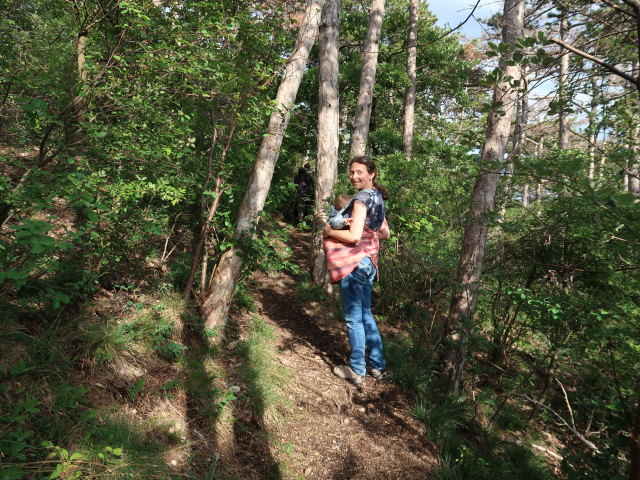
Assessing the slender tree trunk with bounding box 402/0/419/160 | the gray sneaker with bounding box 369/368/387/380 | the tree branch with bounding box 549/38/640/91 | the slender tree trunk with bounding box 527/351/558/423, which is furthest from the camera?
the slender tree trunk with bounding box 402/0/419/160

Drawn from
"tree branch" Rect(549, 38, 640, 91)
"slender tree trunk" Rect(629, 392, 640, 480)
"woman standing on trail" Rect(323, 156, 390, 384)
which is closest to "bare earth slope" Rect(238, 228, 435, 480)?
"woman standing on trail" Rect(323, 156, 390, 384)

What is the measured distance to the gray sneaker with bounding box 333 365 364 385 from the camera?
3.48 metres

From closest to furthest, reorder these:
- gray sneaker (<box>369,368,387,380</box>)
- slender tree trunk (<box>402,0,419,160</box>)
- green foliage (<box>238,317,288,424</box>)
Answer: green foliage (<box>238,317,288,424</box>) < gray sneaker (<box>369,368,387,380</box>) < slender tree trunk (<box>402,0,419,160</box>)

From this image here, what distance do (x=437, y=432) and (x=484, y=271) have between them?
179 cm

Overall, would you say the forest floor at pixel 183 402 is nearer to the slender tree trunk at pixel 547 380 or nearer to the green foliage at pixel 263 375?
the green foliage at pixel 263 375

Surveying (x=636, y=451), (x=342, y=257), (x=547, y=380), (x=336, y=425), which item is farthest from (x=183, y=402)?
(x=547, y=380)

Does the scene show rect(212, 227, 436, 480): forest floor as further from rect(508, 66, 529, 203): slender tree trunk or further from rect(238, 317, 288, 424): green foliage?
rect(508, 66, 529, 203): slender tree trunk

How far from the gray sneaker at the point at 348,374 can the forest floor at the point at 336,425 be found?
5cm

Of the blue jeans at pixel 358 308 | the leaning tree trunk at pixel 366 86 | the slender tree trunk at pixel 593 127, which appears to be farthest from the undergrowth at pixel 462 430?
the leaning tree trunk at pixel 366 86

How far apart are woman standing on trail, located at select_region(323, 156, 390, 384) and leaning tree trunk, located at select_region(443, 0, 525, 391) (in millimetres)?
943

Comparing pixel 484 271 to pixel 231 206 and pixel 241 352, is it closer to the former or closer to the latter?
pixel 241 352

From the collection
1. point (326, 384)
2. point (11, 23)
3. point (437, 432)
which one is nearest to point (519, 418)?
point (437, 432)

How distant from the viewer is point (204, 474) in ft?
7.22

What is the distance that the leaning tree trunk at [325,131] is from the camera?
593 centimetres
